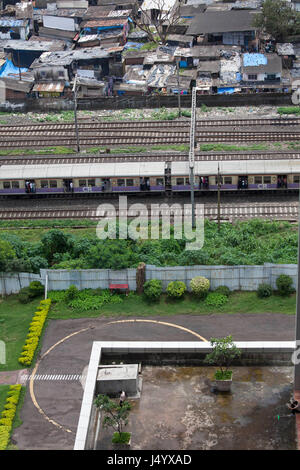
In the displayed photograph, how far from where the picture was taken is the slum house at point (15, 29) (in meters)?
101

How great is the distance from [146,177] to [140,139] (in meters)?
12.5

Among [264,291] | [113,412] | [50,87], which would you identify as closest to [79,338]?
[264,291]

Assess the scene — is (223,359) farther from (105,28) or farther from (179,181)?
(105,28)

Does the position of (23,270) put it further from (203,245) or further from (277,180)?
A: (277,180)

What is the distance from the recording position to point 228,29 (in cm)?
9256

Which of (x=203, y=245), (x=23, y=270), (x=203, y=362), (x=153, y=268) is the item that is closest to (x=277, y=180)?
(x=203, y=245)

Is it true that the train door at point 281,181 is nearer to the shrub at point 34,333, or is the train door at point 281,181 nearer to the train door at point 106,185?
the train door at point 106,185

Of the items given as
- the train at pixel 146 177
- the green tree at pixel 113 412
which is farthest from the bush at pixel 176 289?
the green tree at pixel 113 412

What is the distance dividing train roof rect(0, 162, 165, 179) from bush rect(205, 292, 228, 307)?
18486 mm

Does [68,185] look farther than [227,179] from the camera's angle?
Yes

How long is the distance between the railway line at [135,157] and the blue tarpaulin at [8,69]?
24.4 meters

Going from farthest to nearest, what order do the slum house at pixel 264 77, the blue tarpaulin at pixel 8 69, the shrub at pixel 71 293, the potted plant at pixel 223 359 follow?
the blue tarpaulin at pixel 8 69 < the slum house at pixel 264 77 < the shrub at pixel 71 293 < the potted plant at pixel 223 359

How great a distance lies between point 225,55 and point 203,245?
4311 cm

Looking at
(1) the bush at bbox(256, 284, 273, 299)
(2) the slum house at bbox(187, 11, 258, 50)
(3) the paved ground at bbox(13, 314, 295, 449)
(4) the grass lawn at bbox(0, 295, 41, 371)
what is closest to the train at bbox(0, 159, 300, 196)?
(1) the bush at bbox(256, 284, 273, 299)
